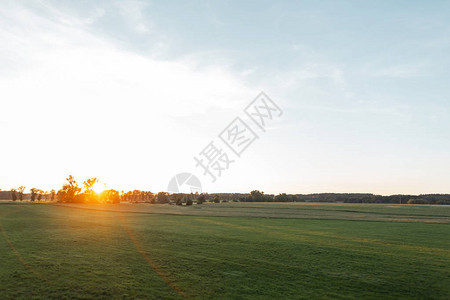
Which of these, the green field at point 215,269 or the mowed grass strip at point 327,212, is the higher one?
the green field at point 215,269

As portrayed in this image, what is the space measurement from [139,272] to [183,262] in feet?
10.1

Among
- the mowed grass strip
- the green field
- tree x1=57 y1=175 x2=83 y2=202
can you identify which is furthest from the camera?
tree x1=57 y1=175 x2=83 y2=202

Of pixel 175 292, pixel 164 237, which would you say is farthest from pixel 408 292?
pixel 164 237

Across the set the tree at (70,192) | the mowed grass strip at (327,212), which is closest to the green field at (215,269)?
the mowed grass strip at (327,212)

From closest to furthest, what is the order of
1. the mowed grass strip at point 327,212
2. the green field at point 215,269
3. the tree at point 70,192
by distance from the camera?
the green field at point 215,269, the mowed grass strip at point 327,212, the tree at point 70,192

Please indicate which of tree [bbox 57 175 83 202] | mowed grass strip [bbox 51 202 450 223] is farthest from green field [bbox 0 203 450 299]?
tree [bbox 57 175 83 202]

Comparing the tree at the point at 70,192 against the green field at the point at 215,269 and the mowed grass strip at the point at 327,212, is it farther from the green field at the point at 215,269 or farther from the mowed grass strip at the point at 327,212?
the green field at the point at 215,269

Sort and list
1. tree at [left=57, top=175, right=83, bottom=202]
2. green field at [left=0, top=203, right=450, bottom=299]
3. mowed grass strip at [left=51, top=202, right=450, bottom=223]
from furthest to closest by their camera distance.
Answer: tree at [left=57, top=175, right=83, bottom=202]
mowed grass strip at [left=51, top=202, right=450, bottom=223]
green field at [left=0, top=203, right=450, bottom=299]

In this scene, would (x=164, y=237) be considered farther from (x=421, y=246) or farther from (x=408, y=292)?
(x=421, y=246)

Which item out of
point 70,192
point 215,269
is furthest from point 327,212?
point 70,192

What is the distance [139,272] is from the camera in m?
16.3

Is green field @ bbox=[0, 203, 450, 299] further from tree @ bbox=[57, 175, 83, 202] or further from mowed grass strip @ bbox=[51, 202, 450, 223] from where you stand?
tree @ bbox=[57, 175, 83, 202]

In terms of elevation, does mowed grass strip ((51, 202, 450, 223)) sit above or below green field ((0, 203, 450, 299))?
below

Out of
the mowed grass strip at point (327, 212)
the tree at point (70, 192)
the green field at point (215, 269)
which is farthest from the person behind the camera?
the tree at point (70, 192)
